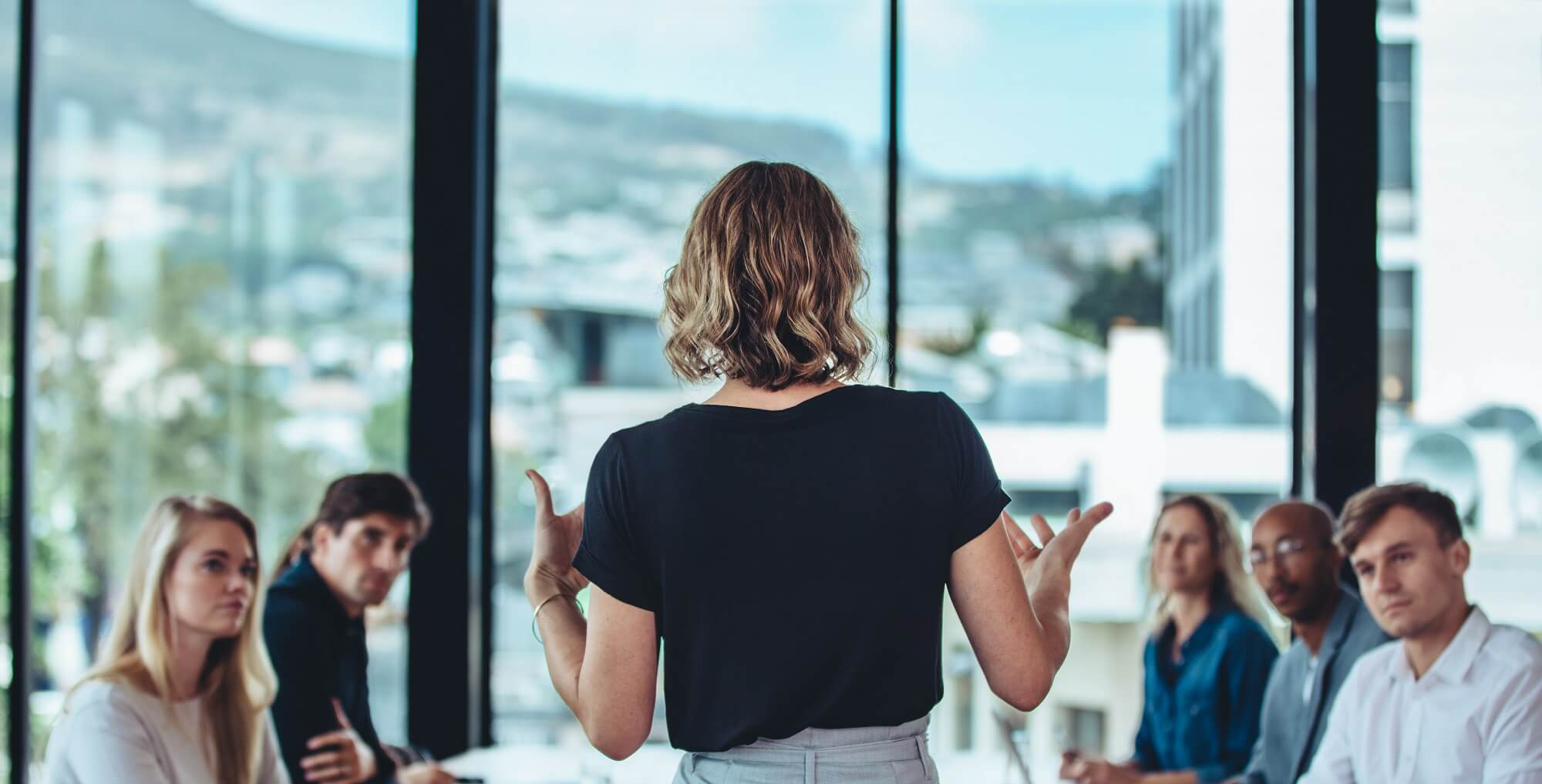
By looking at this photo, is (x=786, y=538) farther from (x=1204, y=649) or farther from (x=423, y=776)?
(x=1204, y=649)

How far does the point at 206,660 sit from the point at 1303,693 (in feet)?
7.16

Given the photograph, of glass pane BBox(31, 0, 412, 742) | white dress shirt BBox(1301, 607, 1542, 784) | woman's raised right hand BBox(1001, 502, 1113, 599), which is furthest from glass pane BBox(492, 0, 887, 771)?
woman's raised right hand BBox(1001, 502, 1113, 599)

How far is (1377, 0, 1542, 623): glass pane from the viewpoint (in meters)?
3.58

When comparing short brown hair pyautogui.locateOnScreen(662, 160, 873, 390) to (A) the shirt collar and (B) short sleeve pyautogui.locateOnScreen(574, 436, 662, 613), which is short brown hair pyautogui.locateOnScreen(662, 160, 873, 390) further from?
(A) the shirt collar

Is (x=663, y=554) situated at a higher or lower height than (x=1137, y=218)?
lower

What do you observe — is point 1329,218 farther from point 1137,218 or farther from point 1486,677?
point 1486,677

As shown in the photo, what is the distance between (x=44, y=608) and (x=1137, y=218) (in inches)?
158

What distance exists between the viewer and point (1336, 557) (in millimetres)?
2879

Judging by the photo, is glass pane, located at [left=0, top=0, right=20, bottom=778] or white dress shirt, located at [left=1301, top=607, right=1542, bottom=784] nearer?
white dress shirt, located at [left=1301, top=607, right=1542, bottom=784]

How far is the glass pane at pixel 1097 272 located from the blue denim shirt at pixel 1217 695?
2.76 ft

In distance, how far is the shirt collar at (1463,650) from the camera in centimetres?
235

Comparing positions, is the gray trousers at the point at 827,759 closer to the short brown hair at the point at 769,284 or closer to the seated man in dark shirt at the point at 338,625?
the short brown hair at the point at 769,284

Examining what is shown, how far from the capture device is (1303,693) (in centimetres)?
287

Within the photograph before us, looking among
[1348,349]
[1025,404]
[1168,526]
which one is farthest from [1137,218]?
[1168,526]
